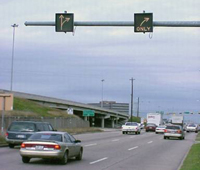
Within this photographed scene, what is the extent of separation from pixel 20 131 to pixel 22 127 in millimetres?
438

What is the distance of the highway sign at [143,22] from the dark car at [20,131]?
32.5ft

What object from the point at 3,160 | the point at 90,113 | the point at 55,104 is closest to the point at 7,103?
the point at 3,160

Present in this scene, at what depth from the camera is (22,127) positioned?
25828 mm

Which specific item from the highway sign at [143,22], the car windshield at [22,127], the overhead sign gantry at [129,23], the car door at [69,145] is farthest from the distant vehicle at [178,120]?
the car door at [69,145]

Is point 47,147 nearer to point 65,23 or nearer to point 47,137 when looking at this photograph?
point 47,137

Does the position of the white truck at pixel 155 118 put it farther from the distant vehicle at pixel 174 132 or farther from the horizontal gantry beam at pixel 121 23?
the horizontal gantry beam at pixel 121 23

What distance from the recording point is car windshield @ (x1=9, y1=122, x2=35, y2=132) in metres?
25.7

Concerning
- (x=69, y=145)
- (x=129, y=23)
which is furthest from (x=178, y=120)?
(x=69, y=145)

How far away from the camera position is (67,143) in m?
17.6

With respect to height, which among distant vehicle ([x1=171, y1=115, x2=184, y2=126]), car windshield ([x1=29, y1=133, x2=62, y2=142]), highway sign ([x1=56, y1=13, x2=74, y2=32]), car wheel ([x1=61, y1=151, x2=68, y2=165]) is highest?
highway sign ([x1=56, y1=13, x2=74, y2=32])

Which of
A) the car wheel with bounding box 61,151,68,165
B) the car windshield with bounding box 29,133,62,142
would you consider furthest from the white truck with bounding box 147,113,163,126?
the car windshield with bounding box 29,133,62,142

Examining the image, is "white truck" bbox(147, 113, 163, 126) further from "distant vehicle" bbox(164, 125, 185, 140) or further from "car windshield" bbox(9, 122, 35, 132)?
"car windshield" bbox(9, 122, 35, 132)

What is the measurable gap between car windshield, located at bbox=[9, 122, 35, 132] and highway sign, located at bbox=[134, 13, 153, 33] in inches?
395

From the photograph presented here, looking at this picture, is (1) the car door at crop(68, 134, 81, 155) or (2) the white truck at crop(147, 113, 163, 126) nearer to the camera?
(1) the car door at crop(68, 134, 81, 155)
